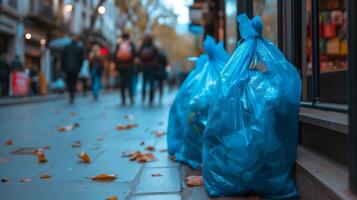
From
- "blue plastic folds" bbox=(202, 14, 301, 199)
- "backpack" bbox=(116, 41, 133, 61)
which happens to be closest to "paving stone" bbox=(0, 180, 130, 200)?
"blue plastic folds" bbox=(202, 14, 301, 199)

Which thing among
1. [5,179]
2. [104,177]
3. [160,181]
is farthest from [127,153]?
[5,179]

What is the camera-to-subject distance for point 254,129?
9.18 feet

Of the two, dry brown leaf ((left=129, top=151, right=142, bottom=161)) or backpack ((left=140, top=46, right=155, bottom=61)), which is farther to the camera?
backpack ((left=140, top=46, right=155, bottom=61))

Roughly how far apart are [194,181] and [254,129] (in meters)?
0.76

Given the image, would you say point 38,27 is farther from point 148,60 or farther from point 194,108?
point 194,108

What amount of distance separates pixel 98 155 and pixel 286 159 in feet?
7.79

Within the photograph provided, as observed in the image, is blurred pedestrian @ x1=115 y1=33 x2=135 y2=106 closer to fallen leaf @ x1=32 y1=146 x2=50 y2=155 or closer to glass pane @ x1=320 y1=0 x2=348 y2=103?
glass pane @ x1=320 y1=0 x2=348 y2=103

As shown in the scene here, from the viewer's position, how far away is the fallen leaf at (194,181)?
331 centimetres

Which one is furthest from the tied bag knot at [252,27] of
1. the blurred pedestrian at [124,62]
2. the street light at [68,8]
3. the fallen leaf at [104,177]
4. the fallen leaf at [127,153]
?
the street light at [68,8]

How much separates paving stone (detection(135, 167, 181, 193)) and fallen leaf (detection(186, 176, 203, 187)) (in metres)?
0.08

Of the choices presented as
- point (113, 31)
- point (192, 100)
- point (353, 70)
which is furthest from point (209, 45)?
point (113, 31)

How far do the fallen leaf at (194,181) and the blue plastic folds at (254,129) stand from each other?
266 millimetres

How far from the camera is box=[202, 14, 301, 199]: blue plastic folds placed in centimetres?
280

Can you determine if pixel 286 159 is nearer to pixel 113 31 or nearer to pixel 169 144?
pixel 169 144
